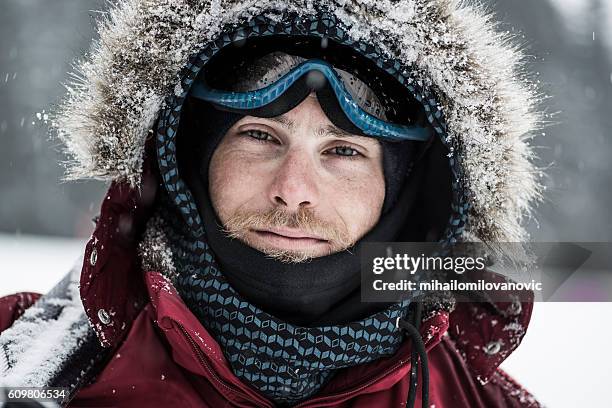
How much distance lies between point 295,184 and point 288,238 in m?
0.15

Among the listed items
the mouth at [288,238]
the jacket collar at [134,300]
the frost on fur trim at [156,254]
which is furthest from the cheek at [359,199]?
the frost on fur trim at [156,254]

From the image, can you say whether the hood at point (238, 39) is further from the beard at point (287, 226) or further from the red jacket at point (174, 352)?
the beard at point (287, 226)

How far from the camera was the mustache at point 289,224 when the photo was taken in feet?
4.93

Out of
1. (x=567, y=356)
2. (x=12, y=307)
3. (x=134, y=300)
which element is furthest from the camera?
(x=567, y=356)

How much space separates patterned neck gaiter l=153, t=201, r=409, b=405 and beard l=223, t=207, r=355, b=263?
12cm

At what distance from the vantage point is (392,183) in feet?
5.46

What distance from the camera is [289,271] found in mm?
1551

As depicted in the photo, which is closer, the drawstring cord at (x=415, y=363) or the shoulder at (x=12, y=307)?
the drawstring cord at (x=415, y=363)

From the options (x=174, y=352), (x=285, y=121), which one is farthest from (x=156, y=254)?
(x=285, y=121)

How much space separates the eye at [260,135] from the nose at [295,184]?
0.09m

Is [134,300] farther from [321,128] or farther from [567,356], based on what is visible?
[567,356]

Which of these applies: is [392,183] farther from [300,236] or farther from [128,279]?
[128,279]

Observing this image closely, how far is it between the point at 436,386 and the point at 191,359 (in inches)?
Answer: 29.6

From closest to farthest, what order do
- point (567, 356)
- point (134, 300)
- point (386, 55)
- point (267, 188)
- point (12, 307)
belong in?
point (386, 55) → point (267, 188) → point (134, 300) → point (12, 307) → point (567, 356)
